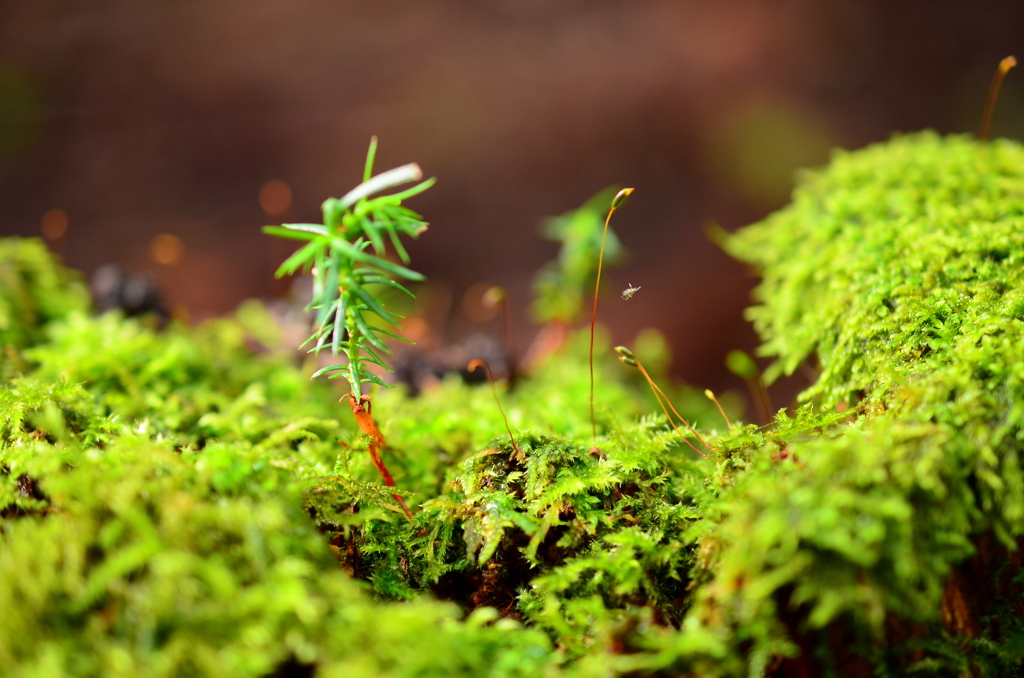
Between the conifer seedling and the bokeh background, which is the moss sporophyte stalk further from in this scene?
the bokeh background

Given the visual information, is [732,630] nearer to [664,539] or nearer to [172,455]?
[664,539]

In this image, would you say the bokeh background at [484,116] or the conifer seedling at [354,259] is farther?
the bokeh background at [484,116]

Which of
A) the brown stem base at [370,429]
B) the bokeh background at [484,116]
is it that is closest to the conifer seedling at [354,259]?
the brown stem base at [370,429]

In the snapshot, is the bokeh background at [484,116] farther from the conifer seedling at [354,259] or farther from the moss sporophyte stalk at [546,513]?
the conifer seedling at [354,259]

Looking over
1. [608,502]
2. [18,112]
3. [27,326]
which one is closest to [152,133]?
[18,112]

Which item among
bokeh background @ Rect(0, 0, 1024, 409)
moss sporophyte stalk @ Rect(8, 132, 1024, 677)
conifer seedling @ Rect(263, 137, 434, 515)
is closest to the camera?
moss sporophyte stalk @ Rect(8, 132, 1024, 677)

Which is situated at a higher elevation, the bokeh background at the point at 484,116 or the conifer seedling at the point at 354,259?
the bokeh background at the point at 484,116

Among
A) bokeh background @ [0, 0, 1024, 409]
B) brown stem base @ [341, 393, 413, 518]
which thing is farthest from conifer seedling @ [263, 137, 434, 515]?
bokeh background @ [0, 0, 1024, 409]
